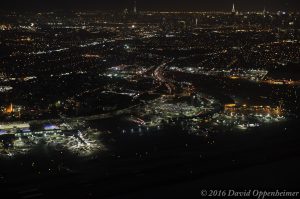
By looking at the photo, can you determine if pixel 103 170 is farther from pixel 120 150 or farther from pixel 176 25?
pixel 176 25

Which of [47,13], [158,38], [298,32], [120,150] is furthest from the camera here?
[47,13]

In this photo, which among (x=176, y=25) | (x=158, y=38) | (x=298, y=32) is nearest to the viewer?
(x=158, y=38)

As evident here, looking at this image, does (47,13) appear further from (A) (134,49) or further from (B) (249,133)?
(B) (249,133)

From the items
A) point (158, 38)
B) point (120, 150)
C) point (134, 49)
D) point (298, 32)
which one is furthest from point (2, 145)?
point (298, 32)

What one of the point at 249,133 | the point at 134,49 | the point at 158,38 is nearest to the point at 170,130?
the point at 249,133

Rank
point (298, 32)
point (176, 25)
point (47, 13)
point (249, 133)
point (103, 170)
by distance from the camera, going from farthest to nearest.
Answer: point (47, 13), point (176, 25), point (298, 32), point (249, 133), point (103, 170)

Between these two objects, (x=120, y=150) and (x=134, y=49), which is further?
(x=134, y=49)

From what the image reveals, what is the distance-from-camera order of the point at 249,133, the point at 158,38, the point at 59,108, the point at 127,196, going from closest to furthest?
the point at 127,196
the point at 249,133
the point at 59,108
the point at 158,38

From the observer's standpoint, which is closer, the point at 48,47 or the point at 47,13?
the point at 48,47
